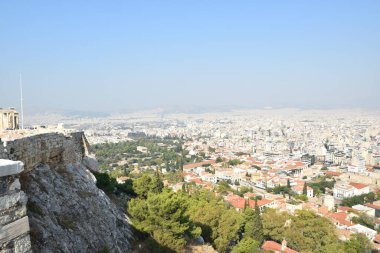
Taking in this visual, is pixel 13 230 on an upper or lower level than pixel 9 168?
lower

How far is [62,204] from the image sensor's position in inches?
310

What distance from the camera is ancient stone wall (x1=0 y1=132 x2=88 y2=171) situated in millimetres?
6832

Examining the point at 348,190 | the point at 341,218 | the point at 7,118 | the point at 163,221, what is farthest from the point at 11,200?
the point at 348,190

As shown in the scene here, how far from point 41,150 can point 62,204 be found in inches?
55.7

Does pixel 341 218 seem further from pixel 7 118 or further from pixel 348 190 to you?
pixel 7 118

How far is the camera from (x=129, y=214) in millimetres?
11602

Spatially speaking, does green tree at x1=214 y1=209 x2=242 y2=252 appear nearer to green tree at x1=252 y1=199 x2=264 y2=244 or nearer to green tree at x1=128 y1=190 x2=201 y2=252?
green tree at x1=128 y1=190 x2=201 y2=252

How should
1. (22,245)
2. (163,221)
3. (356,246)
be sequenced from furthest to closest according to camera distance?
(356,246)
(163,221)
(22,245)

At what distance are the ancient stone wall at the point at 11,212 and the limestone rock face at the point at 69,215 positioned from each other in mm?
3102

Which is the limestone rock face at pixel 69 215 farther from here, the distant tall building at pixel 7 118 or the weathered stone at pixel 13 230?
the distant tall building at pixel 7 118

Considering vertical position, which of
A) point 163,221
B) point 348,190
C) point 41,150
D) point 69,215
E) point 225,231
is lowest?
point 348,190

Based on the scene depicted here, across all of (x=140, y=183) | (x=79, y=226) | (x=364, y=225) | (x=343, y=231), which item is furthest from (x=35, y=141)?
(x=364, y=225)

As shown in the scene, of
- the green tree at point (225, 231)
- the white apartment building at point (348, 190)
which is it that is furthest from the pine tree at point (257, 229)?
the white apartment building at point (348, 190)

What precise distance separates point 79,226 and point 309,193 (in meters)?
43.2
